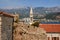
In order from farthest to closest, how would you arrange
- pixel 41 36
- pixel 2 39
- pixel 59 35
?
pixel 59 35 < pixel 41 36 < pixel 2 39

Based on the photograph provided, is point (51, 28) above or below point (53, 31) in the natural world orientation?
above

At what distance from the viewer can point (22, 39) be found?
14.2 metres

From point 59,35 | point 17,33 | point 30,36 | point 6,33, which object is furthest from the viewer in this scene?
point 59,35

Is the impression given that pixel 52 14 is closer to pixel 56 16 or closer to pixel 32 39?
pixel 56 16

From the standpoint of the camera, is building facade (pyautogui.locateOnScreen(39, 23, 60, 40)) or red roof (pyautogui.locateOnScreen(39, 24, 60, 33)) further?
red roof (pyautogui.locateOnScreen(39, 24, 60, 33))

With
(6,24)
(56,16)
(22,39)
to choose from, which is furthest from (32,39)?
(56,16)

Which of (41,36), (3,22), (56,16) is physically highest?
(3,22)

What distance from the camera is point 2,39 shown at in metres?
9.52

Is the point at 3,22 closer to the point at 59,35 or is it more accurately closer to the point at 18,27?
the point at 18,27

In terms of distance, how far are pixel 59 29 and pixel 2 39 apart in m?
34.7

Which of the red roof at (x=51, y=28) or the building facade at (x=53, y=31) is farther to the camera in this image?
the red roof at (x=51, y=28)

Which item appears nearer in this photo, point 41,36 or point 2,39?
point 2,39

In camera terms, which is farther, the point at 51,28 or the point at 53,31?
the point at 51,28

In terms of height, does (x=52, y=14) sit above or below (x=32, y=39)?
below
